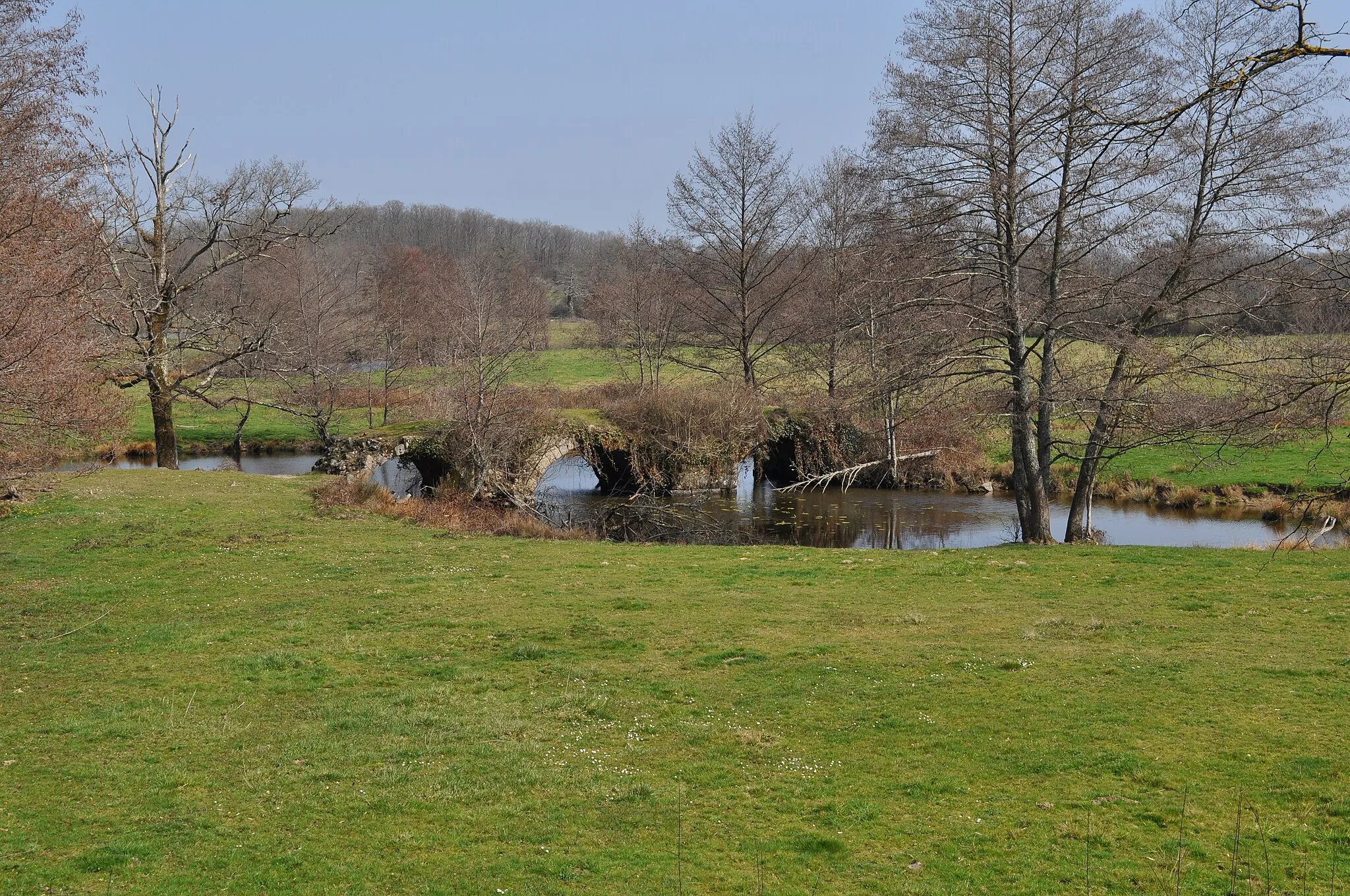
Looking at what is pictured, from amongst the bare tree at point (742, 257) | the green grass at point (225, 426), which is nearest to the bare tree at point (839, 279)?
the bare tree at point (742, 257)

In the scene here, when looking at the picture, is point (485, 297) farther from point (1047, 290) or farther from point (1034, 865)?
point (1034, 865)

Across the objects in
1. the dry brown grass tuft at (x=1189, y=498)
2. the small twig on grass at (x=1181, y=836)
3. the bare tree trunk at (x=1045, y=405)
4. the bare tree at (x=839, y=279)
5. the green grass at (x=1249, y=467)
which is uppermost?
the bare tree at (x=839, y=279)

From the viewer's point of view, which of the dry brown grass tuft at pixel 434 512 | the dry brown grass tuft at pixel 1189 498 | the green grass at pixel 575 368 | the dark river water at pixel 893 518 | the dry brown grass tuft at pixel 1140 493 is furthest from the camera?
the green grass at pixel 575 368

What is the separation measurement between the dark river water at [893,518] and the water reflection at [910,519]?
1.5 inches

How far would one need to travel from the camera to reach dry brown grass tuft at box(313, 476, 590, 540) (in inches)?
942

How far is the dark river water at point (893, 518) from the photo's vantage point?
27125 mm

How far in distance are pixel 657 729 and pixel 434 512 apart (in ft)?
54.4

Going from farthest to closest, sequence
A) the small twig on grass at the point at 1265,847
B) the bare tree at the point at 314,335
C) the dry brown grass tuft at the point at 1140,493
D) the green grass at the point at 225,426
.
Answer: the green grass at the point at 225,426
the bare tree at the point at 314,335
the dry brown grass tuft at the point at 1140,493
the small twig on grass at the point at 1265,847

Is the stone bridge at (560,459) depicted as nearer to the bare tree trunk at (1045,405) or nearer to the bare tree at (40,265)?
the bare tree at (40,265)

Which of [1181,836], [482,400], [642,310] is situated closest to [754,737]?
[1181,836]

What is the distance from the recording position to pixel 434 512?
24.8 meters

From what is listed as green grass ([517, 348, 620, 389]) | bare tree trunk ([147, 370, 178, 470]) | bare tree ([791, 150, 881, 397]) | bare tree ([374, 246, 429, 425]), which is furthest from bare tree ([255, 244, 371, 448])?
bare tree ([791, 150, 881, 397])

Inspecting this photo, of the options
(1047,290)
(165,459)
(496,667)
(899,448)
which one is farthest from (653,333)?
(496,667)

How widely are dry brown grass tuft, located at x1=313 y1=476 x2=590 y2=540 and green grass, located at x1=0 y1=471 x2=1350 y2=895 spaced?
6.86m
